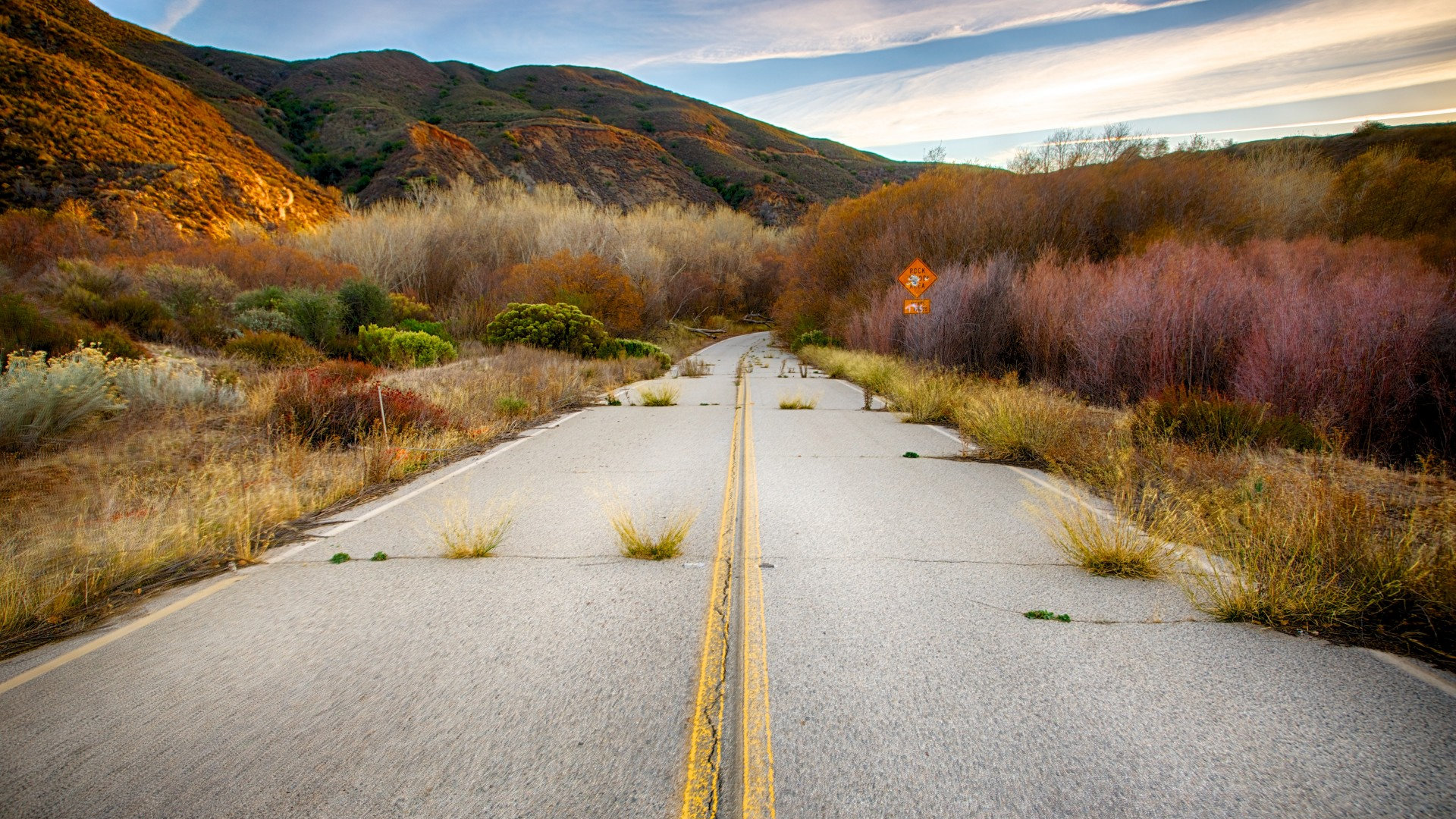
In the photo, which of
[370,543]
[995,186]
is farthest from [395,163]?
[370,543]

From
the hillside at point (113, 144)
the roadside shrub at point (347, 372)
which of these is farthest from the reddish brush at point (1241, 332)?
the hillside at point (113, 144)

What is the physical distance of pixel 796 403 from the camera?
12.8 m

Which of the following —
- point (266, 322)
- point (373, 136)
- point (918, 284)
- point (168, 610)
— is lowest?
point (168, 610)

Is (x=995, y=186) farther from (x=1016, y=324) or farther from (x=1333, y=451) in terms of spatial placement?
(x=1333, y=451)

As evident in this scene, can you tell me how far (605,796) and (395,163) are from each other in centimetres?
5982

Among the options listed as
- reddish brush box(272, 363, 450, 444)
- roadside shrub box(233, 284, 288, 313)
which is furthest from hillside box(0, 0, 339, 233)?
reddish brush box(272, 363, 450, 444)

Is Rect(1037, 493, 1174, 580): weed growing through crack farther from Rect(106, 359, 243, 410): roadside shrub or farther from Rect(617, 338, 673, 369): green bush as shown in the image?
Rect(617, 338, 673, 369): green bush

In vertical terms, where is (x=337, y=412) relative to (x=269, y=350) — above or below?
below

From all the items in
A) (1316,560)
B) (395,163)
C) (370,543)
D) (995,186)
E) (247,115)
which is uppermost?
(247,115)

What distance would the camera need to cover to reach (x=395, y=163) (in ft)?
167

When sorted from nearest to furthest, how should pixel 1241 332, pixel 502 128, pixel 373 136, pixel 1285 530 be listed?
pixel 1285 530
pixel 1241 332
pixel 373 136
pixel 502 128

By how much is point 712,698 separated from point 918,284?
16.6m

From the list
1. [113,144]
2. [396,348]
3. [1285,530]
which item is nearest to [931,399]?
[1285,530]

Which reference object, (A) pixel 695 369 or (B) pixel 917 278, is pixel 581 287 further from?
(B) pixel 917 278
